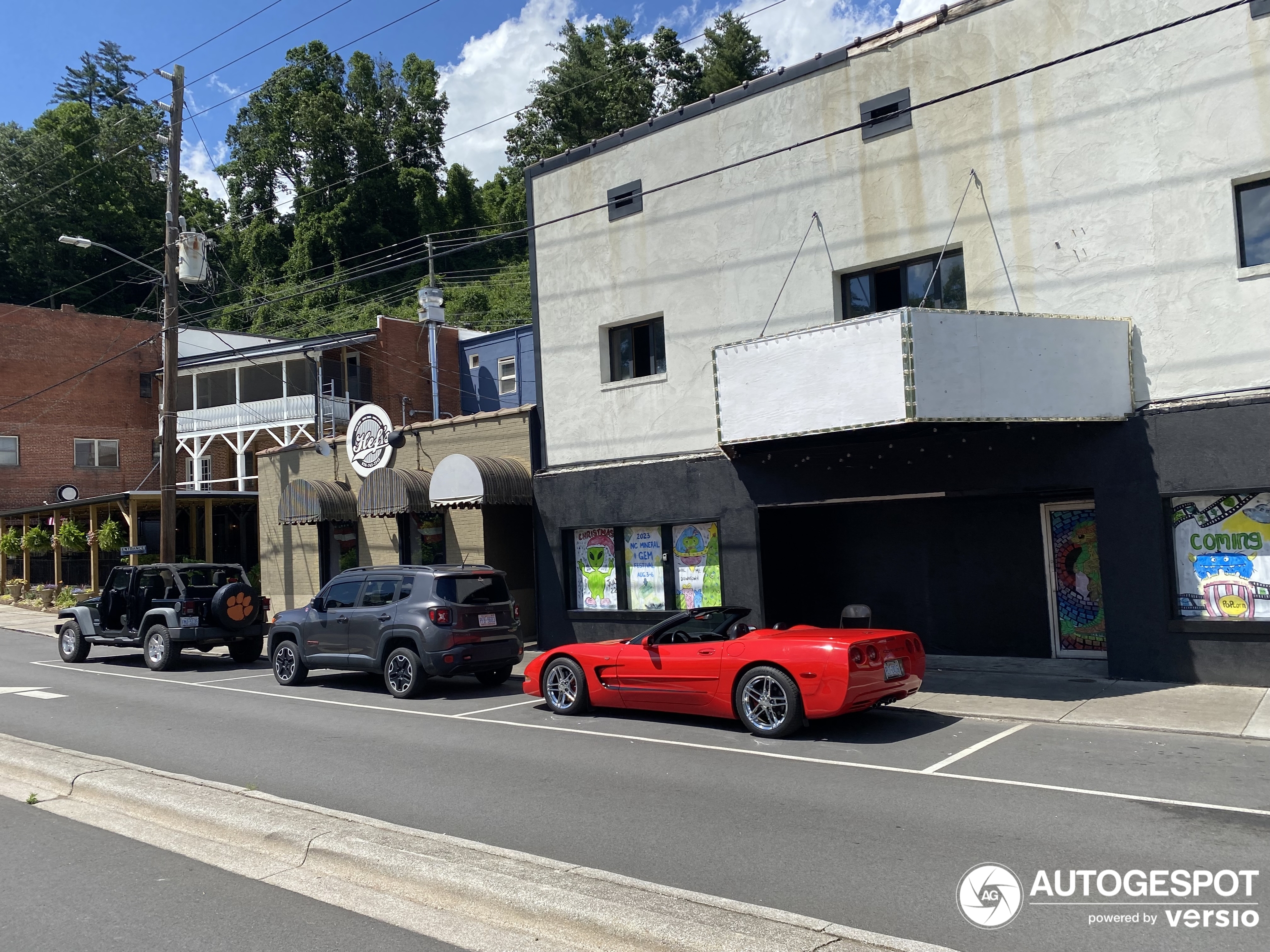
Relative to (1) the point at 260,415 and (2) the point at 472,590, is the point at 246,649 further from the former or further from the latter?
(1) the point at 260,415

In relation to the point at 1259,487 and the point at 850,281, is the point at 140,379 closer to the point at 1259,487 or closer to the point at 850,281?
the point at 850,281

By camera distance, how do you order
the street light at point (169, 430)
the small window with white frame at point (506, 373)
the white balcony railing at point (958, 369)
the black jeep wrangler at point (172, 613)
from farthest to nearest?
the small window with white frame at point (506, 373), the street light at point (169, 430), the black jeep wrangler at point (172, 613), the white balcony railing at point (958, 369)

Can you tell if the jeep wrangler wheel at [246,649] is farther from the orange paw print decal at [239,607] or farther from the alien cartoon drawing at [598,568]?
the alien cartoon drawing at [598,568]

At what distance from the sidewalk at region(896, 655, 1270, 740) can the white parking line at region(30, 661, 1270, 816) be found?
2648mm

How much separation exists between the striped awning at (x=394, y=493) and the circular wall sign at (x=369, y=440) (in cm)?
144

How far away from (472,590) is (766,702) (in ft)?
17.1

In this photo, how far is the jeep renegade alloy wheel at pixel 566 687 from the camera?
38.0 ft

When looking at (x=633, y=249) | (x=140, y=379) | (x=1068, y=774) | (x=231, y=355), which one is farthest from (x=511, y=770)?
(x=140, y=379)

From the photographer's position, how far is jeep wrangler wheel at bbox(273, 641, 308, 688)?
15078mm

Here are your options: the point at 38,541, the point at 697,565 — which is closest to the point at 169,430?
the point at 697,565

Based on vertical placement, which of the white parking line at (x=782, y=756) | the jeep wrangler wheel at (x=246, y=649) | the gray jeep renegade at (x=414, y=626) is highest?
the gray jeep renegade at (x=414, y=626)

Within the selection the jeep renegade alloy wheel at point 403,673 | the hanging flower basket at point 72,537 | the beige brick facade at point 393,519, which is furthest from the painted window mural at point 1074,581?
the hanging flower basket at point 72,537

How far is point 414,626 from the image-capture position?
13406 mm

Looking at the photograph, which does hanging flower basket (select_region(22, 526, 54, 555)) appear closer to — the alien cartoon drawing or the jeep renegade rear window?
the alien cartoon drawing
